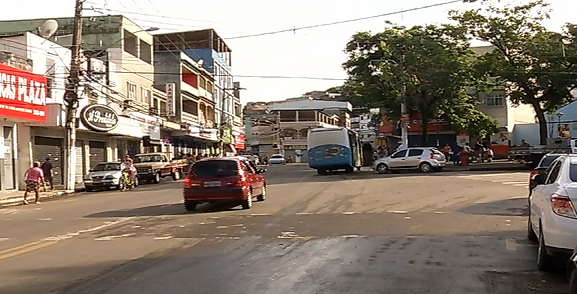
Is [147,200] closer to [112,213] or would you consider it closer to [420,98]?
[112,213]

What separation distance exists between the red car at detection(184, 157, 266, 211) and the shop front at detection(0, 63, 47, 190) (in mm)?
13920

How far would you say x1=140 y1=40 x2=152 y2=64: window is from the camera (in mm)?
53250

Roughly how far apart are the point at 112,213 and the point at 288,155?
267 feet

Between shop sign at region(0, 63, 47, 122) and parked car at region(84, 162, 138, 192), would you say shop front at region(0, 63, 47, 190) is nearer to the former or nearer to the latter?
shop sign at region(0, 63, 47, 122)

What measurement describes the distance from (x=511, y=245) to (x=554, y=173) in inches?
83.7

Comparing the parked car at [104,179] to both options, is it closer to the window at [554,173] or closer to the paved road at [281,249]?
the paved road at [281,249]

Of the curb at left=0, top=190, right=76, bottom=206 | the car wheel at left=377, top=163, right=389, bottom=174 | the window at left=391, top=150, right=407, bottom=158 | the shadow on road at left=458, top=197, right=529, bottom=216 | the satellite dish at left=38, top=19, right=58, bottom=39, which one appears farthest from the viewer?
the car wheel at left=377, top=163, right=389, bottom=174

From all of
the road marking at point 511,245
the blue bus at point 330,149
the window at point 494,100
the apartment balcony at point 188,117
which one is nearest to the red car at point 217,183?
the road marking at point 511,245

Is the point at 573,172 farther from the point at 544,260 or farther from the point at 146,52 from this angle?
the point at 146,52

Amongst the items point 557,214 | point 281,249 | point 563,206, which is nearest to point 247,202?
point 281,249

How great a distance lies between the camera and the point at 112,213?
1952 centimetres

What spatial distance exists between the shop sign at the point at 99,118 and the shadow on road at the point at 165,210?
1658cm

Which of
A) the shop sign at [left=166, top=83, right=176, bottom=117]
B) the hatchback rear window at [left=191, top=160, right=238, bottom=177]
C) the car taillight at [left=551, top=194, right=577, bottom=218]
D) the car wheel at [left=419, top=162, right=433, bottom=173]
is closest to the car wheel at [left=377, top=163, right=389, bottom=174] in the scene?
the car wheel at [left=419, top=162, right=433, bottom=173]

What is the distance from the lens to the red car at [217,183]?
18.9 m
